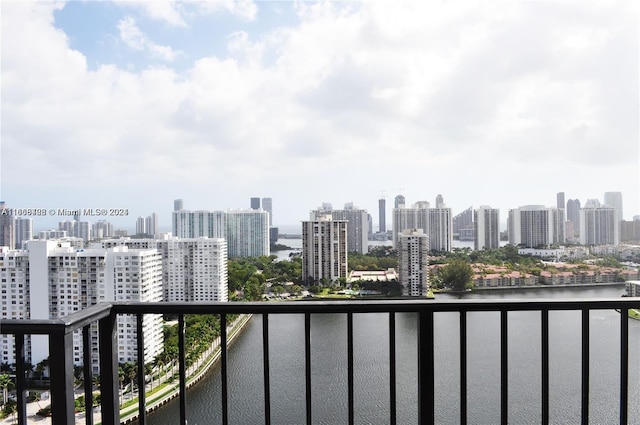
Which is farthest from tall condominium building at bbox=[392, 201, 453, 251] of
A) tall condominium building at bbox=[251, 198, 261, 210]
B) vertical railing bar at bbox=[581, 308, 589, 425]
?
vertical railing bar at bbox=[581, 308, 589, 425]

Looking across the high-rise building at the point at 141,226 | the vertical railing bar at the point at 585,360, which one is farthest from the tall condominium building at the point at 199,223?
the vertical railing bar at the point at 585,360

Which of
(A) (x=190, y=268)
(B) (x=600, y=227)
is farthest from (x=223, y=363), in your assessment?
(A) (x=190, y=268)

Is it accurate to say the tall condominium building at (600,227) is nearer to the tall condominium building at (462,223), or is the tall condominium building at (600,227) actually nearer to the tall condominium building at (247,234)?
the tall condominium building at (462,223)

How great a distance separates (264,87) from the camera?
45.1 ft

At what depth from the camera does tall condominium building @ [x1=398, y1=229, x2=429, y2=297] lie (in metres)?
9.12

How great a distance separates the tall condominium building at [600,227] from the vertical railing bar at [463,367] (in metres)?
7.74

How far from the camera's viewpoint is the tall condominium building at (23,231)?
24.3ft

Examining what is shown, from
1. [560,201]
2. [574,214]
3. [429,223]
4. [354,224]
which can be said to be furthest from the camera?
[354,224]

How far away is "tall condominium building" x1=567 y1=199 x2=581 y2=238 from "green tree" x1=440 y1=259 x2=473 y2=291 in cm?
231

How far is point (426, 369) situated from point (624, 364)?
1.99 feet

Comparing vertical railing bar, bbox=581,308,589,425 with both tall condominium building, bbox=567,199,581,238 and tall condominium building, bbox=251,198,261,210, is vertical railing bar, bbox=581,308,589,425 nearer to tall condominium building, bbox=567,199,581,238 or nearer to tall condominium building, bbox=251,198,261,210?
tall condominium building, bbox=567,199,581,238

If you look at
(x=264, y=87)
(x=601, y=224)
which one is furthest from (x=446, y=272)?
(x=264, y=87)

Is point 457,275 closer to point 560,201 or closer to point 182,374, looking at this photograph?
point 560,201

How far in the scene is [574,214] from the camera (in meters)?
9.60
